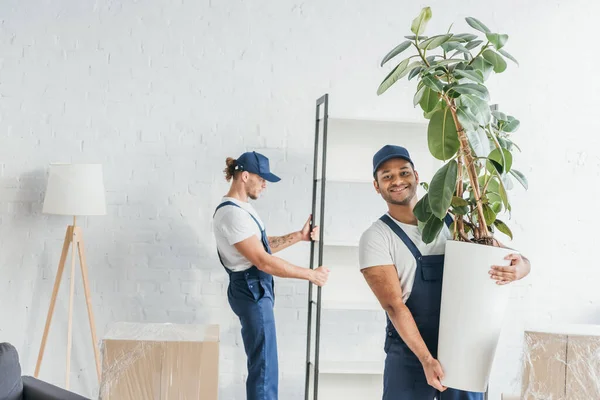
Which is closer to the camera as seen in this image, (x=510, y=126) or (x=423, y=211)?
(x=423, y=211)

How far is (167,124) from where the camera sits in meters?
4.36

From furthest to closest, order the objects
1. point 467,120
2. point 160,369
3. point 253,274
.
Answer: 1. point 253,274
2. point 467,120
3. point 160,369

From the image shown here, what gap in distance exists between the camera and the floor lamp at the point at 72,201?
13.0ft

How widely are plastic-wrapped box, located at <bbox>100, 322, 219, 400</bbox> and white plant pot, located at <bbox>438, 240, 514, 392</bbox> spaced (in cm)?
97

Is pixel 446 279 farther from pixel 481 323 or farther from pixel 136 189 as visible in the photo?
pixel 136 189

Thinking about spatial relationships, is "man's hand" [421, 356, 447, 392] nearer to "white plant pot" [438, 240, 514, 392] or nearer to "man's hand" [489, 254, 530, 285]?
"white plant pot" [438, 240, 514, 392]

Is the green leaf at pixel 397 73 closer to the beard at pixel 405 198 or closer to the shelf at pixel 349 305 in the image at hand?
the beard at pixel 405 198

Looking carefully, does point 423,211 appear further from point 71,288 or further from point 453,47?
point 71,288

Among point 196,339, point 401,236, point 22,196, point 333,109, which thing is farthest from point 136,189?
point 196,339

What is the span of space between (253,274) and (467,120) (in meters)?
1.67

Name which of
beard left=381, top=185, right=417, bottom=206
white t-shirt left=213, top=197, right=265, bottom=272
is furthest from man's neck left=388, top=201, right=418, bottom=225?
white t-shirt left=213, top=197, right=265, bottom=272

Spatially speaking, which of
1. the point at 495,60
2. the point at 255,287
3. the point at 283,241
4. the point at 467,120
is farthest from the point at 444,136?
the point at 283,241

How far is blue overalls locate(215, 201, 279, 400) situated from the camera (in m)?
3.81

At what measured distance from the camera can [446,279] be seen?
2.70m
